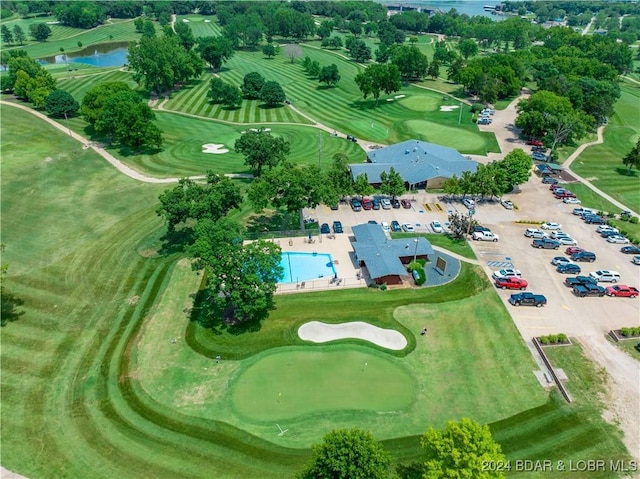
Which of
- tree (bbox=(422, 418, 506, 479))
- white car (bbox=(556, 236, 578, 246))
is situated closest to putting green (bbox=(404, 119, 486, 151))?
white car (bbox=(556, 236, 578, 246))

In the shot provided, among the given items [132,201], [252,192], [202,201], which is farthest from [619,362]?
[132,201]

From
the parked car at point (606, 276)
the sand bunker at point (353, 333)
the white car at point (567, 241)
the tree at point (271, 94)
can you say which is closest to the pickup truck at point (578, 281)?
the parked car at point (606, 276)

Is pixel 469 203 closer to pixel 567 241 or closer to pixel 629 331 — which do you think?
pixel 567 241

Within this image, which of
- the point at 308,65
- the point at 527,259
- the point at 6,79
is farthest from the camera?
the point at 308,65

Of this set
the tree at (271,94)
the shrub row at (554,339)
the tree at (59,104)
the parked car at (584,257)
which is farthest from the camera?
the tree at (271,94)

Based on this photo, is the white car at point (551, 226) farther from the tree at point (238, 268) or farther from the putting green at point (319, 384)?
the tree at point (238, 268)

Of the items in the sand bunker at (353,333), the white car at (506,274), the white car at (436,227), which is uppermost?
the white car at (506,274)

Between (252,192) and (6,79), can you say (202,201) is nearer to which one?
(252,192)

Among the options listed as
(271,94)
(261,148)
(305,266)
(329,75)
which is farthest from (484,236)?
(329,75)
